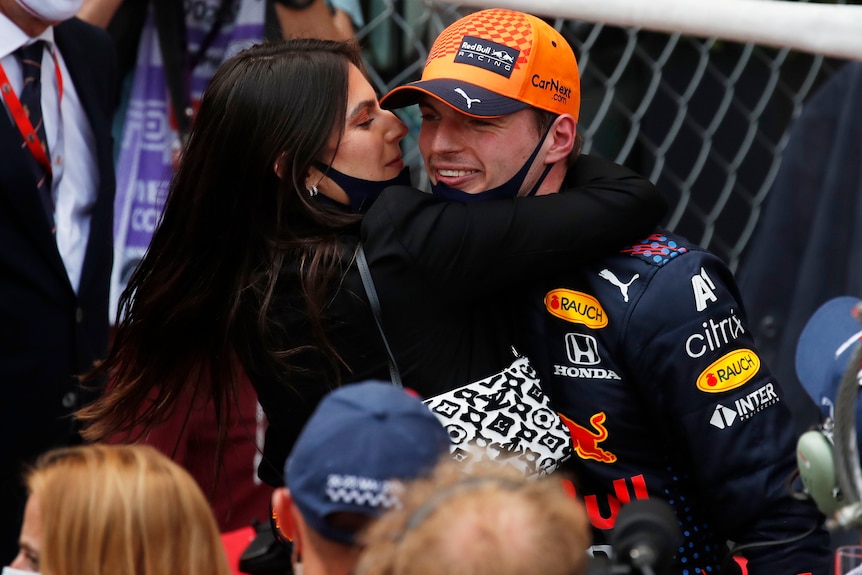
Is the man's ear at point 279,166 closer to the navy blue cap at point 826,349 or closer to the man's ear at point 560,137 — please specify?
the man's ear at point 560,137

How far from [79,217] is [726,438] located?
1905 mm

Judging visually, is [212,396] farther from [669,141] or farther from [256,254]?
[669,141]

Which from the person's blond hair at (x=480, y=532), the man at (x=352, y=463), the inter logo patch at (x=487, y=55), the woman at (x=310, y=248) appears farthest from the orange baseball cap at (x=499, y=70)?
the person's blond hair at (x=480, y=532)

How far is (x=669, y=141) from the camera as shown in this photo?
3814 mm

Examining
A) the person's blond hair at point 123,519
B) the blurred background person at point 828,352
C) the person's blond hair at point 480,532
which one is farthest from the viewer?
the blurred background person at point 828,352

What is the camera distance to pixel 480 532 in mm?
1300

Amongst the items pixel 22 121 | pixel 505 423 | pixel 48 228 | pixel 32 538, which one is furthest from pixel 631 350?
pixel 22 121

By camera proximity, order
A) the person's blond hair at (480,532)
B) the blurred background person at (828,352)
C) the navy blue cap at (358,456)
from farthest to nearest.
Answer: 1. the blurred background person at (828,352)
2. the navy blue cap at (358,456)
3. the person's blond hair at (480,532)

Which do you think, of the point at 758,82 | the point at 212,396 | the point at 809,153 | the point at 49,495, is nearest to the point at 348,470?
the point at 49,495

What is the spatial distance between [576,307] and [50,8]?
65.0 inches

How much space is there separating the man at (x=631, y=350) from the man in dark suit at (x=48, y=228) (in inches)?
48.6

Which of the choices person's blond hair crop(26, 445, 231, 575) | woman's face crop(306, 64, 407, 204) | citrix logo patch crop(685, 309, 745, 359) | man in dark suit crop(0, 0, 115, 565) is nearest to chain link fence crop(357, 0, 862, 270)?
man in dark suit crop(0, 0, 115, 565)

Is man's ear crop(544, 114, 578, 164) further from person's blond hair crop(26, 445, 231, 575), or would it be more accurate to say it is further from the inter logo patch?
person's blond hair crop(26, 445, 231, 575)

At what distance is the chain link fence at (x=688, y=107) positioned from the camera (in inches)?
148
